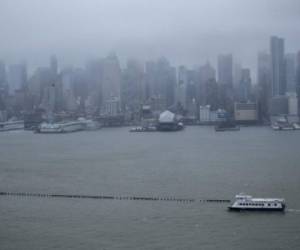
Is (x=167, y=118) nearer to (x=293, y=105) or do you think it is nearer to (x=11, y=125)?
(x=293, y=105)

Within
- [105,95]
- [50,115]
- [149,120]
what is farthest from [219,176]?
[105,95]

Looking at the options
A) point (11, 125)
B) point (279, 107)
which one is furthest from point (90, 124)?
point (279, 107)

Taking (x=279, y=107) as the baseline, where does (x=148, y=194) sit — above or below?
below

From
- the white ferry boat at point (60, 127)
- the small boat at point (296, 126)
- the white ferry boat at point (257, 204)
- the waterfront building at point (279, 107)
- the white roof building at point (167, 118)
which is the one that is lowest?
the white ferry boat at point (257, 204)

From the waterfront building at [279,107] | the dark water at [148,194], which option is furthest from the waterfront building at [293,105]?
the dark water at [148,194]

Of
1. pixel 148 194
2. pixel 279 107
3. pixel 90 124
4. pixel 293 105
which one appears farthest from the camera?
pixel 279 107

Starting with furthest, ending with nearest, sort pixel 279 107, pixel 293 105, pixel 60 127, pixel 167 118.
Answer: pixel 279 107
pixel 293 105
pixel 167 118
pixel 60 127

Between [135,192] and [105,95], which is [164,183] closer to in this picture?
[135,192]

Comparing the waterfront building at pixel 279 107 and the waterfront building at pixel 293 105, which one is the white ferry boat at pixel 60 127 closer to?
the waterfront building at pixel 279 107
